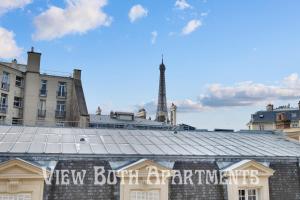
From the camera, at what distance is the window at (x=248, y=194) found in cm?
1276

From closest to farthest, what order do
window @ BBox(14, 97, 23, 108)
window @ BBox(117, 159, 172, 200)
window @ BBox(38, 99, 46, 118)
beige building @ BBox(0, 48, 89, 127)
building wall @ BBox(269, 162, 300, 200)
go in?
window @ BBox(117, 159, 172, 200)
building wall @ BBox(269, 162, 300, 200)
beige building @ BBox(0, 48, 89, 127)
window @ BBox(14, 97, 23, 108)
window @ BBox(38, 99, 46, 118)

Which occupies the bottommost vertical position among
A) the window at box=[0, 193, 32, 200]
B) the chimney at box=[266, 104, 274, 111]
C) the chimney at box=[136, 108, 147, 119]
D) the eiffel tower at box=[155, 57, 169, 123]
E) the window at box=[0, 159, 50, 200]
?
the window at box=[0, 193, 32, 200]

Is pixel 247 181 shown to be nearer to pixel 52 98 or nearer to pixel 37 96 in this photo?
pixel 52 98

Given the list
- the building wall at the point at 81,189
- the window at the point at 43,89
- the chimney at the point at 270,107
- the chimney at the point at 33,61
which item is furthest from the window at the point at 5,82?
the chimney at the point at 270,107

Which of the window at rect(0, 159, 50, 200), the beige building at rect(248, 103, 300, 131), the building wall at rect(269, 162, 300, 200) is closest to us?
the window at rect(0, 159, 50, 200)

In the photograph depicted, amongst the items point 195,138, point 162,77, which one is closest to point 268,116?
point 162,77

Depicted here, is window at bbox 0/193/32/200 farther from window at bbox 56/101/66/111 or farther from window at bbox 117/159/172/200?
window at bbox 56/101/66/111

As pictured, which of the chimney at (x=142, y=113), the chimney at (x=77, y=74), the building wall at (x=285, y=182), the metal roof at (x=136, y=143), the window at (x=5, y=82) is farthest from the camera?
the chimney at (x=142, y=113)

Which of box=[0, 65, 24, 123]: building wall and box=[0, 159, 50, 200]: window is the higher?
box=[0, 65, 24, 123]: building wall

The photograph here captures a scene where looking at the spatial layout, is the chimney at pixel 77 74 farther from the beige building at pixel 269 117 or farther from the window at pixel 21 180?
the beige building at pixel 269 117

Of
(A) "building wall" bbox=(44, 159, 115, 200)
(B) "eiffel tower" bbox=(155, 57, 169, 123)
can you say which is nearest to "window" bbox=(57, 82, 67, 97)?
(A) "building wall" bbox=(44, 159, 115, 200)

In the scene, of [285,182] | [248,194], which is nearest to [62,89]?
[248,194]

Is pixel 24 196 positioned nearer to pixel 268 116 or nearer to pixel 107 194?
pixel 107 194

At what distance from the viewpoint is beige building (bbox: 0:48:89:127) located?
4188cm
